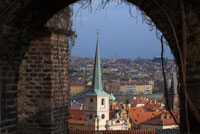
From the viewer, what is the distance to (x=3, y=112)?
4.78 m

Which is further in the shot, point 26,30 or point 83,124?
point 83,124

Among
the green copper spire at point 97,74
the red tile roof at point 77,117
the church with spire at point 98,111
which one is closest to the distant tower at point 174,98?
the green copper spire at point 97,74

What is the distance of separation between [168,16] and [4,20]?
1640 millimetres

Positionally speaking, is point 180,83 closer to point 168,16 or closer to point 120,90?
point 168,16

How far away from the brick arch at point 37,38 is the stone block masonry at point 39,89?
1 centimetres

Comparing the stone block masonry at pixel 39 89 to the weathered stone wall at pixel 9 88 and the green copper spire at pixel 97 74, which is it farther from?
the green copper spire at pixel 97 74

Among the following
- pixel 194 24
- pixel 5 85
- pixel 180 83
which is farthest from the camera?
pixel 5 85

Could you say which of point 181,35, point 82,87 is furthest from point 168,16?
point 82,87

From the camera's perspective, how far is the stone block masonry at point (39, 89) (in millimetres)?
5926

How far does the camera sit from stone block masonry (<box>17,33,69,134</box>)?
593 centimetres

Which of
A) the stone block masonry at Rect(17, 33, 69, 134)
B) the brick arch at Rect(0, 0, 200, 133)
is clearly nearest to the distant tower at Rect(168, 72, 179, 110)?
the brick arch at Rect(0, 0, 200, 133)

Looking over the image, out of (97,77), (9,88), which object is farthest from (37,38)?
(97,77)

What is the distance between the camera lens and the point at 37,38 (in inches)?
236

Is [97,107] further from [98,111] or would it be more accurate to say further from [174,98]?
[174,98]
